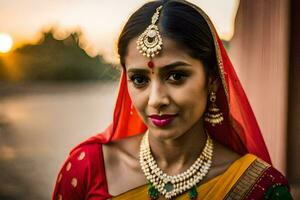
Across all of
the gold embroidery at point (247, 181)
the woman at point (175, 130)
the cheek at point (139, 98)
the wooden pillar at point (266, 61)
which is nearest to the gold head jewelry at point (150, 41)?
the woman at point (175, 130)

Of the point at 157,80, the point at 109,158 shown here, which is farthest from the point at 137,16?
the point at 109,158

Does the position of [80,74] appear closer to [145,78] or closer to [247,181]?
[145,78]

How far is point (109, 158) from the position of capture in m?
1.65

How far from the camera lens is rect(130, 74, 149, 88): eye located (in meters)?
1.47

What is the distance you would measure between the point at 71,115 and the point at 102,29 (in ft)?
1.39

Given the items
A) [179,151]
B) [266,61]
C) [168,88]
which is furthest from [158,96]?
[266,61]

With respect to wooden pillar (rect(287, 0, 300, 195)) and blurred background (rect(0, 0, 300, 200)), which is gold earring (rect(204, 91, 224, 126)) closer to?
blurred background (rect(0, 0, 300, 200))

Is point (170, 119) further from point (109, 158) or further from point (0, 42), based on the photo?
point (0, 42)

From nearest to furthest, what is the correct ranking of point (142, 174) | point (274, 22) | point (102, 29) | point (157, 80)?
point (157, 80), point (142, 174), point (274, 22), point (102, 29)

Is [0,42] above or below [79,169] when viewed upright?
above

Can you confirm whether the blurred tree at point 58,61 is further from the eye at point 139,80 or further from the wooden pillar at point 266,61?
the eye at point 139,80

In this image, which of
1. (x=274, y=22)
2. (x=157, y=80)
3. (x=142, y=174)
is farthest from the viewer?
(x=274, y=22)

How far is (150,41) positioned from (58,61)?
0.92 metres

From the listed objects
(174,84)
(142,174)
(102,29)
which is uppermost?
(102,29)
